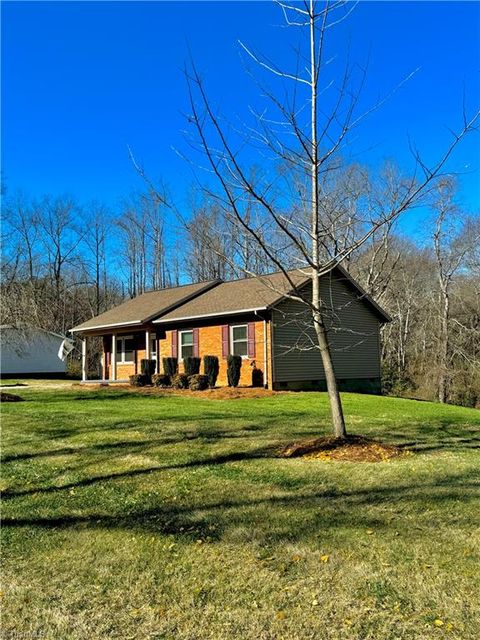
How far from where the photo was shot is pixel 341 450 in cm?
694

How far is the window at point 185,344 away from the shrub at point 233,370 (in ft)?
9.78

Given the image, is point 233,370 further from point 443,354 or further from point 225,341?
point 443,354

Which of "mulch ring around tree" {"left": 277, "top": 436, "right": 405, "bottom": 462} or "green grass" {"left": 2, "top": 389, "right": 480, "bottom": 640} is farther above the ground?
"mulch ring around tree" {"left": 277, "top": 436, "right": 405, "bottom": 462}

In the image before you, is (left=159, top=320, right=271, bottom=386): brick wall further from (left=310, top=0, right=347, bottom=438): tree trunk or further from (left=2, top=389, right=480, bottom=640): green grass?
(left=310, top=0, right=347, bottom=438): tree trunk

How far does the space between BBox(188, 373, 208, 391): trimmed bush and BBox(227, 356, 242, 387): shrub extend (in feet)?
3.01

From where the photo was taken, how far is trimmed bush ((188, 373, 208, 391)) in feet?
60.8

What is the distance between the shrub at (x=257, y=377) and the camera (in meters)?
19.3

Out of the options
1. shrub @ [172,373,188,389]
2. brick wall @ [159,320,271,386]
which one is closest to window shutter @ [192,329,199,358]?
brick wall @ [159,320,271,386]

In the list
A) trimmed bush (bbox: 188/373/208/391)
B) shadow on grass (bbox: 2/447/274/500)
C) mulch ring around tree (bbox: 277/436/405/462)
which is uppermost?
trimmed bush (bbox: 188/373/208/391)

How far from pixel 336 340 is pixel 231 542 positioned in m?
17.8

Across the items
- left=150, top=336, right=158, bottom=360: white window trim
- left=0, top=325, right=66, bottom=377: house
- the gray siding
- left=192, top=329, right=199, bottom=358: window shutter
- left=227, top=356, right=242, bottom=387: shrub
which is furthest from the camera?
left=0, top=325, right=66, bottom=377: house

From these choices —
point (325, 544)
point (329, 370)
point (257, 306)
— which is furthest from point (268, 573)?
point (257, 306)

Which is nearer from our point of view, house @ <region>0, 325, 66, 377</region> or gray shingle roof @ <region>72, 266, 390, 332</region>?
gray shingle roof @ <region>72, 266, 390, 332</region>

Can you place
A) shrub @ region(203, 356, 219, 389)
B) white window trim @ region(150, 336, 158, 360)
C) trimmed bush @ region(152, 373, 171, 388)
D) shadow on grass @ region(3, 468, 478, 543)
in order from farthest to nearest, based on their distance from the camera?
white window trim @ region(150, 336, 158, 360), trimmed bush @ region(152, 373, 171, 388), shrub @ region(203, 356, 219, 389), shadow on grass @ region(3, 468, 478, 543)
